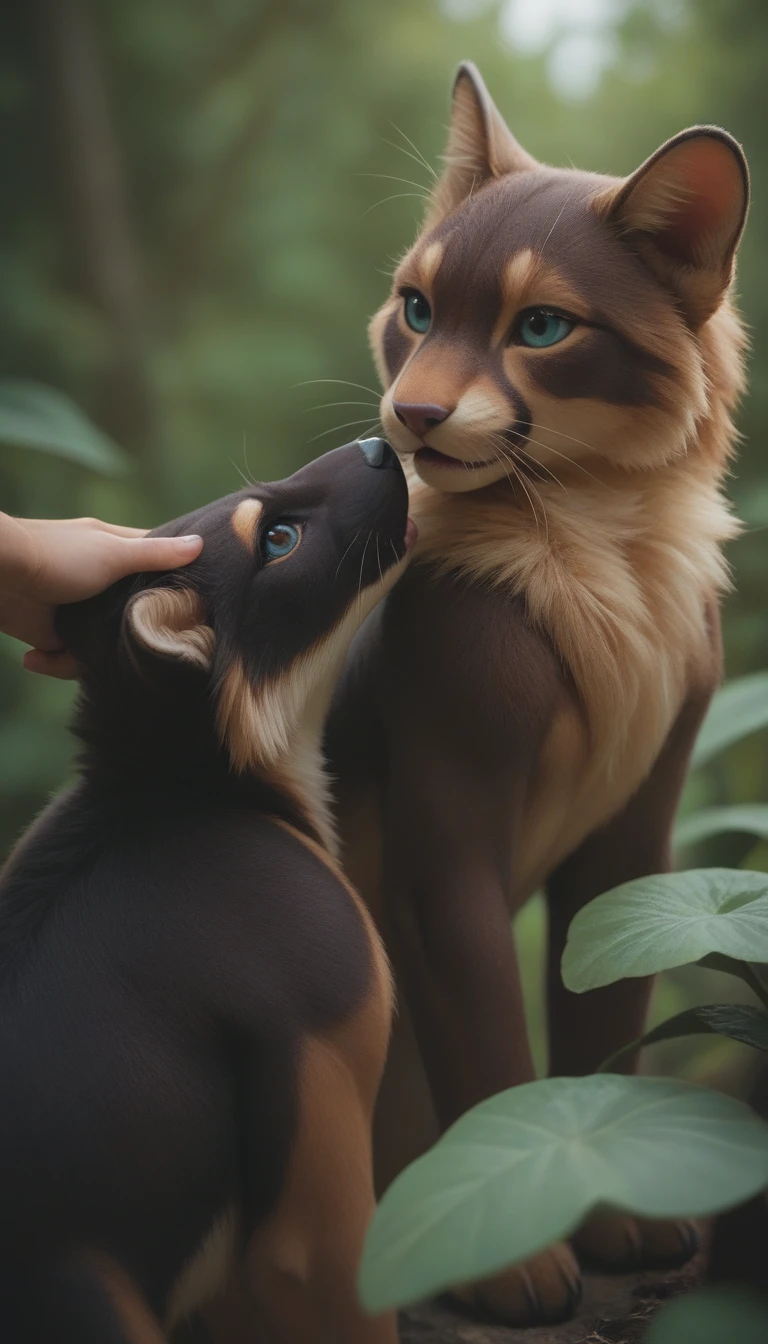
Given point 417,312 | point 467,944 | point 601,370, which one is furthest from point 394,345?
point 467,944

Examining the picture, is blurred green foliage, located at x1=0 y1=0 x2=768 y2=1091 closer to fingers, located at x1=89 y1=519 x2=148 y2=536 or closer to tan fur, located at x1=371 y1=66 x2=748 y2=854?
fingers, located at x1=89 y1=519 x2=148 y2=536

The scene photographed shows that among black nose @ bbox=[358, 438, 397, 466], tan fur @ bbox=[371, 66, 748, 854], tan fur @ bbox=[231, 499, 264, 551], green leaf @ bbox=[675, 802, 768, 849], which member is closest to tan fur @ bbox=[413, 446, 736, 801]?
tan fur @ bbox=[371, 66, 748, 854]

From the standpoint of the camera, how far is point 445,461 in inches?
53.7

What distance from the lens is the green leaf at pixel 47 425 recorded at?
1.95 metres

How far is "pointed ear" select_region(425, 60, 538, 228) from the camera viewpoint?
1.55 meters

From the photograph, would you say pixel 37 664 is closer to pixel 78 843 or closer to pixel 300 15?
pixel 78 843

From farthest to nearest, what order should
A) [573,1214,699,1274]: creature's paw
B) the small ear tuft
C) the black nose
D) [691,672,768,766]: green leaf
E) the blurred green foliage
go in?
the blurred green foliage, [691,672,768,766]: green leaf, [573,1214,699,1274]: creature's paw, the black nose, the small ear tuft

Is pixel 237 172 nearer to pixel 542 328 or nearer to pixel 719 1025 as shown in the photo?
pixel 542 328

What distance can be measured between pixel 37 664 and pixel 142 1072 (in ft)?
1.72

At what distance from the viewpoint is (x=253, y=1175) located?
1.18 meters

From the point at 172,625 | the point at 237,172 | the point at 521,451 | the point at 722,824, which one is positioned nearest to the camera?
the point at 172,625

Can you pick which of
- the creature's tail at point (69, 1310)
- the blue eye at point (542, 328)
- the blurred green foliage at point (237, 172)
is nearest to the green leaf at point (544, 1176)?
the creature's tail at point (69, 1310)

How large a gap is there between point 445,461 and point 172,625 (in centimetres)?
33

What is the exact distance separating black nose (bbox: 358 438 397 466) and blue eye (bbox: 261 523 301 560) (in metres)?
0.11
